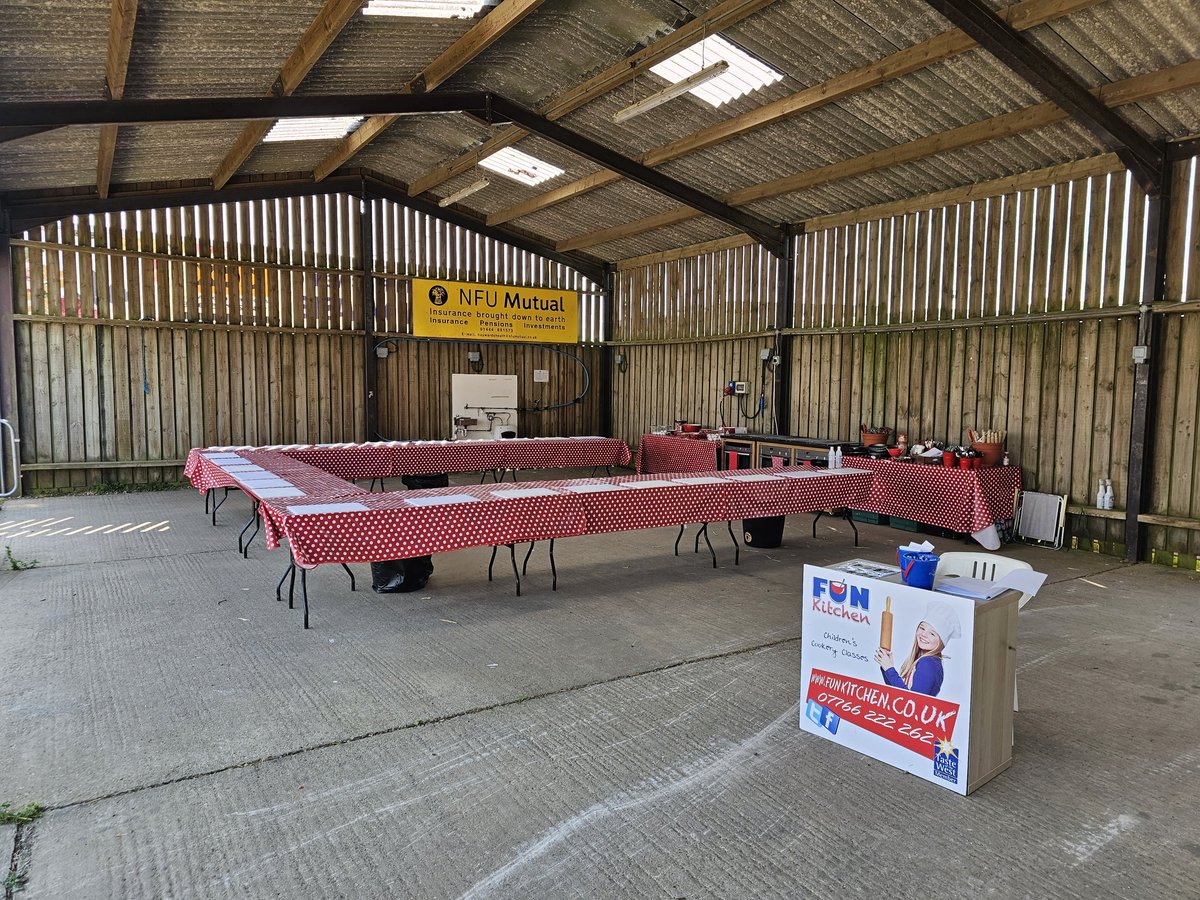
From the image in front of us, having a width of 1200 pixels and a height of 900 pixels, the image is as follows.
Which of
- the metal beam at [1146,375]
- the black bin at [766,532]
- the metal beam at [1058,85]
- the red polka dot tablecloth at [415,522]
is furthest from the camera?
the black bin at [766,532]

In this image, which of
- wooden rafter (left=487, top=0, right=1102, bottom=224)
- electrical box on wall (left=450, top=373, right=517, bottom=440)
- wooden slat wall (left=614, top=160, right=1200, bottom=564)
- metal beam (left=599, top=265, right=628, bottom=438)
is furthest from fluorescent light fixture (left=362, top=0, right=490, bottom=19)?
metal beam (left=599, top=265, right=628, bottom=438)

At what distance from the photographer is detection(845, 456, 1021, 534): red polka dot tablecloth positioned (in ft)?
21.5

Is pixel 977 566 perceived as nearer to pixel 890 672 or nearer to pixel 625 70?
pixel 890 672

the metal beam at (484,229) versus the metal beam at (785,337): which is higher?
the metal beam at (484,229)

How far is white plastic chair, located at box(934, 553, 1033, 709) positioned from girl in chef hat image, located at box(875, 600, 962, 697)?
1.65ft

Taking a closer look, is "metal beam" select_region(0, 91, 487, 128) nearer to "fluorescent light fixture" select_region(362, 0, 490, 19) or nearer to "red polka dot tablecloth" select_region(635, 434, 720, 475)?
"fluorescent light fixture" select_region(362, 0, 490, 19)

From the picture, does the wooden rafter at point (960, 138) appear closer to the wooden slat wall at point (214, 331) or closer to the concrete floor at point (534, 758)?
the concrete floor at point (534, 758)

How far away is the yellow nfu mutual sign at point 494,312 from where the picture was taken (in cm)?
1185

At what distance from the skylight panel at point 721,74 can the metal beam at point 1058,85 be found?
5.97 feet

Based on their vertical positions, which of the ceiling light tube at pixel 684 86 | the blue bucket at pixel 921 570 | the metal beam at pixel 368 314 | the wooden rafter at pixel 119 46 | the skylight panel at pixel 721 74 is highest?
the skylight panel at pixel 721 74

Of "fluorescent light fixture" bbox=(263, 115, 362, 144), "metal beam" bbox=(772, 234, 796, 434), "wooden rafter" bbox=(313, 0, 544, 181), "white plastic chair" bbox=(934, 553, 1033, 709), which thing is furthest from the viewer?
"metal beam" bbox=(772, 234, 796, 434)

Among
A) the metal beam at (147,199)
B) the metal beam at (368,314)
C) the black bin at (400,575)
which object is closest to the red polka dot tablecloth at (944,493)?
the black bin at (400,575)

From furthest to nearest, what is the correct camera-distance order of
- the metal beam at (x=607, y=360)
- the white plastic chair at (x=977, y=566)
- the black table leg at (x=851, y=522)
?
1. the metal beam at (x=607, y=360)
2. the black table leg at (x=851, y=522)
3. the white plastic chair at (x=977, y=566)

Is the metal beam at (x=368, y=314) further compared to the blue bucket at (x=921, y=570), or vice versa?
the metal beam at (x=368, y=314)
